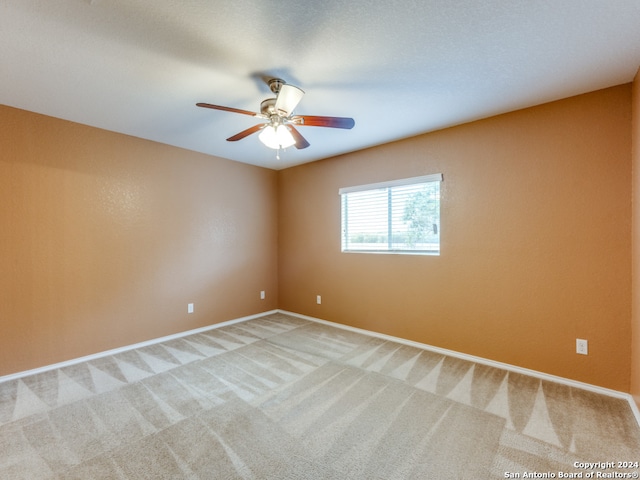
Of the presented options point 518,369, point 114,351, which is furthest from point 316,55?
point 114,351

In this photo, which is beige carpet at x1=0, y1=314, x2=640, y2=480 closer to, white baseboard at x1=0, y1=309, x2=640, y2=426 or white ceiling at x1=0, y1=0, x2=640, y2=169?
white baseboard at x1=0, y1=309, x2=640, y2=426

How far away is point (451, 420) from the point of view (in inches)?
75.4

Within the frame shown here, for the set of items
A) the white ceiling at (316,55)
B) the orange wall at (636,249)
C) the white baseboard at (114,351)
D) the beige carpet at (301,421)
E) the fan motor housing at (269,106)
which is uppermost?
the white ceiling at (316,55)

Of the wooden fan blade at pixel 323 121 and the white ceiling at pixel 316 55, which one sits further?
the wooden fan blade at pixel 323 121

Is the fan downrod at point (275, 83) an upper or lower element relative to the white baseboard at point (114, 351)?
upper

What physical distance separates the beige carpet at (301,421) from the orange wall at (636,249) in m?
0.27

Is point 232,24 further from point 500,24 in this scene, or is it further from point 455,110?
point 455,110

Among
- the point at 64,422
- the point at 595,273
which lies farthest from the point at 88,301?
the point at 595,273

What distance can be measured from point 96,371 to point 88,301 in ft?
2.43

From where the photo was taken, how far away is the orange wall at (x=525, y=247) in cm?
221

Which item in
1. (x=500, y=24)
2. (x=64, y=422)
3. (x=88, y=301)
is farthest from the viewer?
(x=88, y=301)

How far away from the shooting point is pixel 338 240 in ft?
13.2

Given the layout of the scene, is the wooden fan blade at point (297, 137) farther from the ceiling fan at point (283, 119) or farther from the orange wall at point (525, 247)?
the orange wall at point (525, 247)

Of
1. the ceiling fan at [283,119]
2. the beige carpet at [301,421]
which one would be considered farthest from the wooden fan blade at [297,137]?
the beige carpet at [301,421]
